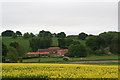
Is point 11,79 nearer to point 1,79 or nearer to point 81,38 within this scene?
point 1,79

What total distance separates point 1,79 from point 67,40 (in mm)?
96301

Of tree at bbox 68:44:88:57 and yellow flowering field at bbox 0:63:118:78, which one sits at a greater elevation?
yellow flowering field at bbox 0:63:118:78

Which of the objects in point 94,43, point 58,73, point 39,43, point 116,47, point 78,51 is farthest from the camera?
point 39,43

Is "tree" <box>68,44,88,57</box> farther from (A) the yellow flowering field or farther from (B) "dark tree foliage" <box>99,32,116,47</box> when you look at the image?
(A) the yellow flowering field

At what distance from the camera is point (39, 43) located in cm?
10650

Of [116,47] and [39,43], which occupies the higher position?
[39,43]

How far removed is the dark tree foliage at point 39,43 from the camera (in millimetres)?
103812

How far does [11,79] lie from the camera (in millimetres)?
11430

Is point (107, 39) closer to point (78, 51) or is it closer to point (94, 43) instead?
point (94, 43)

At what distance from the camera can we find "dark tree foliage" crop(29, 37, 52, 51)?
103812mm

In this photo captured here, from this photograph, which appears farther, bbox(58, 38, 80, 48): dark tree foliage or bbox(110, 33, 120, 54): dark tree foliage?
bbox(58, 38, 80, 48): dark tree foliage

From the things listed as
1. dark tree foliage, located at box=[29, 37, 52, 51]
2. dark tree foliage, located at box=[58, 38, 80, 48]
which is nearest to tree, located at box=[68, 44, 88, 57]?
dark tree foliage, located at box=[58, 38, 80, 48]

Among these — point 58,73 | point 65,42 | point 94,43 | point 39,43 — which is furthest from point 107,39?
point 58,73

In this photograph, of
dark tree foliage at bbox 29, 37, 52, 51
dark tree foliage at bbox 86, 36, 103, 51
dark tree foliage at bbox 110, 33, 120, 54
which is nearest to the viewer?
dark tree foliage at bbox 110, 33, 120, 54
